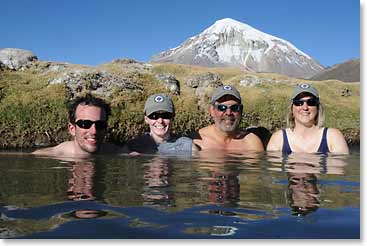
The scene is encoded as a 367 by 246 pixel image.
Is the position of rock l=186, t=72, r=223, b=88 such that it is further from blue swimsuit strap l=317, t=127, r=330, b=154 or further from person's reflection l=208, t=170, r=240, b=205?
person's reflection l=208, t=170, r=240, b=205

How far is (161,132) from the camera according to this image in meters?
6.18

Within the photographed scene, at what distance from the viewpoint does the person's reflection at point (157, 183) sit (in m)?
3.16

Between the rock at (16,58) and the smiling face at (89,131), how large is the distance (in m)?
15.4

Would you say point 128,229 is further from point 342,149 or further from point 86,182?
point 342,149

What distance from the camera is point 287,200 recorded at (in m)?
3.18

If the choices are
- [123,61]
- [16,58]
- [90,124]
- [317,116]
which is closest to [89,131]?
[90,124]

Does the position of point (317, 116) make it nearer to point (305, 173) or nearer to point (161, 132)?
point (305, 173)

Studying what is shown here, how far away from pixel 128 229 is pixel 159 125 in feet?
12.4

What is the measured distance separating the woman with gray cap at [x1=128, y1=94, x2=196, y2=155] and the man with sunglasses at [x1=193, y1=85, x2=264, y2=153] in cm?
Answer: 62

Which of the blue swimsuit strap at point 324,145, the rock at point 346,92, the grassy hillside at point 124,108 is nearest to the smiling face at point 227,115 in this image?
the blue swimsuit strap at point 324,145

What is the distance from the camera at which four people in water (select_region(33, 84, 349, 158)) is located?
5.52 meters

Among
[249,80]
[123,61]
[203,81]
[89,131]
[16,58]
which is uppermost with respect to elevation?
[123,61]

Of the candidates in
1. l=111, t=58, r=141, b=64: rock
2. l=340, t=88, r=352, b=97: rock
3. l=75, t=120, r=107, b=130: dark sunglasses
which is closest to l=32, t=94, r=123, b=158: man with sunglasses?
l=75, t=120, r=107, b=130: dark sunglasses

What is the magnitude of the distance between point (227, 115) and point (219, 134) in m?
0.43
